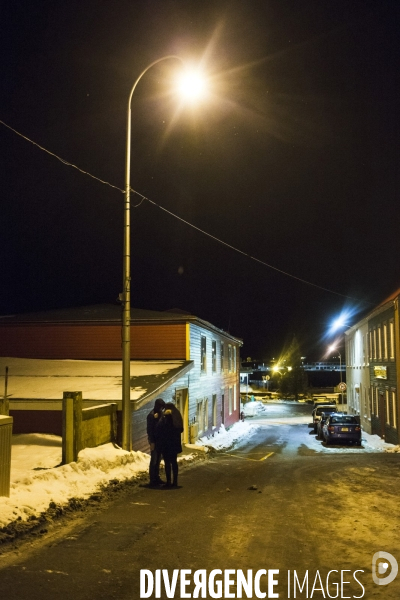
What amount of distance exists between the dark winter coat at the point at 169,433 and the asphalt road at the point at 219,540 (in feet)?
2.40

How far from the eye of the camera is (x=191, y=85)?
1494 centimetres

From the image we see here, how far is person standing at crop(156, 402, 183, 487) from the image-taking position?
11.1 meters

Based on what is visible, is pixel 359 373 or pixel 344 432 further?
pixel 359 373

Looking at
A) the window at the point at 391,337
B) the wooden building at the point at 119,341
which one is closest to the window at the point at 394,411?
the window at the point at 391,337

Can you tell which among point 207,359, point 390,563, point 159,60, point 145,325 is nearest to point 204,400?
point 207,359

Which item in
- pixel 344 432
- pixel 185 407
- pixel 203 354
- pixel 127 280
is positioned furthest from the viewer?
pixel 203 354

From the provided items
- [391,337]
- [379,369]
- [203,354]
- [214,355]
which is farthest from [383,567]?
[214,355]

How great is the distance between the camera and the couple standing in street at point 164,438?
11086mm

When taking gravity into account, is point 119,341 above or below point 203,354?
above

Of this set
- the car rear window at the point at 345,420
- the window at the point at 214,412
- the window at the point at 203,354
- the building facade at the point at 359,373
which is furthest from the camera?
the building facade at the point at 359,373

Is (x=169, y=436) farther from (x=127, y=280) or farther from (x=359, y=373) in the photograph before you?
(x=359, y=373)

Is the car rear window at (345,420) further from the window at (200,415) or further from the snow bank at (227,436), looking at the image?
the window at (200,415)

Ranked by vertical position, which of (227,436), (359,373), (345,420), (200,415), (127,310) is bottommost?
(227,436)

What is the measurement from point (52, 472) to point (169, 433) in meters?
2.18
